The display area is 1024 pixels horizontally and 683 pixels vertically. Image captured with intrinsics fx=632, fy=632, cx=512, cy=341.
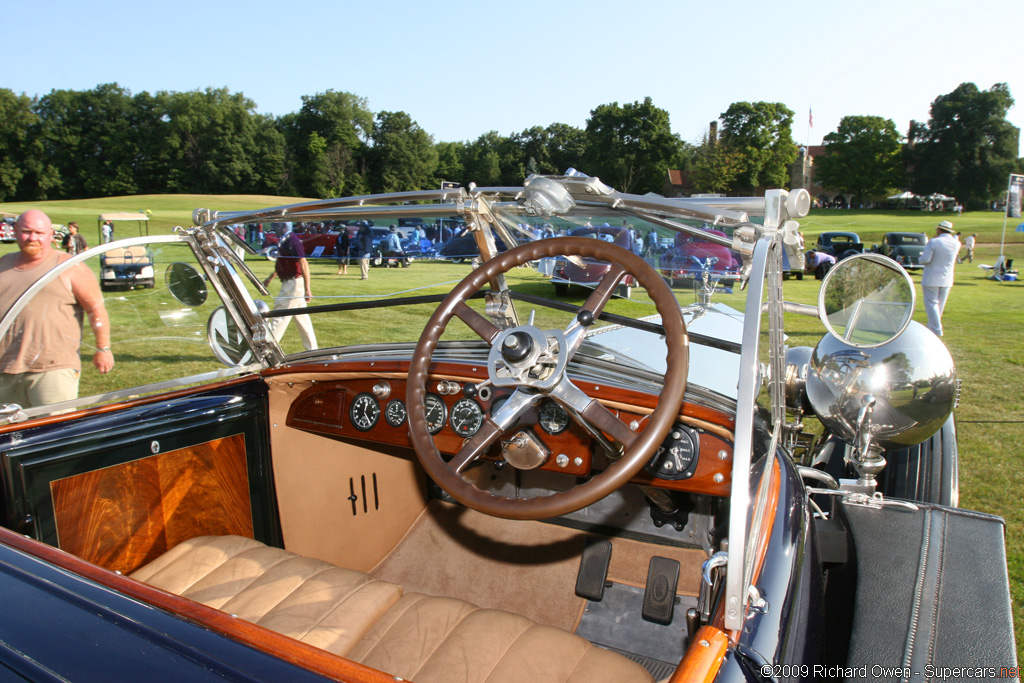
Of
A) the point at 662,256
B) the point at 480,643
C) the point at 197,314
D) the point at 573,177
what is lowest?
the point at 480,643

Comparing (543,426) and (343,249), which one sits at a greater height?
(343,249)

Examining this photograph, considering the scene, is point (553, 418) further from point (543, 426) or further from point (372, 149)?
point (372, 149)

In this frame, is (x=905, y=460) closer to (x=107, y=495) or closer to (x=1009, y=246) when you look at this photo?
(x=107, y=495)

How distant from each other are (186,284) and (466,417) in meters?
1.35

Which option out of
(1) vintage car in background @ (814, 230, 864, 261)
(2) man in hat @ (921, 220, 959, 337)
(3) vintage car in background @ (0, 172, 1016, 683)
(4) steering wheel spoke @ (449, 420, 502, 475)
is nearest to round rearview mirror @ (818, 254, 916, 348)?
(3) vintage car in background @ (0, 172, 1016, 683)

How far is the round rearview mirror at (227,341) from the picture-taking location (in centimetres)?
272

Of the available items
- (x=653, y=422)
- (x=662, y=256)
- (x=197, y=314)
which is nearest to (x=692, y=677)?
(x=653, y=422)

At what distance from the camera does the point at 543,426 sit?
205cm

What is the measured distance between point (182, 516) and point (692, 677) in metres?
2.05

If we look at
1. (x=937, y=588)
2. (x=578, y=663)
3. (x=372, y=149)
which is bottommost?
(x=578, y=663)

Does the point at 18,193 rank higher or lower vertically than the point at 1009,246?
higher

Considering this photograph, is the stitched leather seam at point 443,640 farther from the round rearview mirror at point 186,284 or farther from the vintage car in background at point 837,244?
the vintage car in background at point 837,244

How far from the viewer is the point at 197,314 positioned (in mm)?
2699

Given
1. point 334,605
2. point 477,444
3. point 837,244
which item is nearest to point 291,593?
point 334,605
